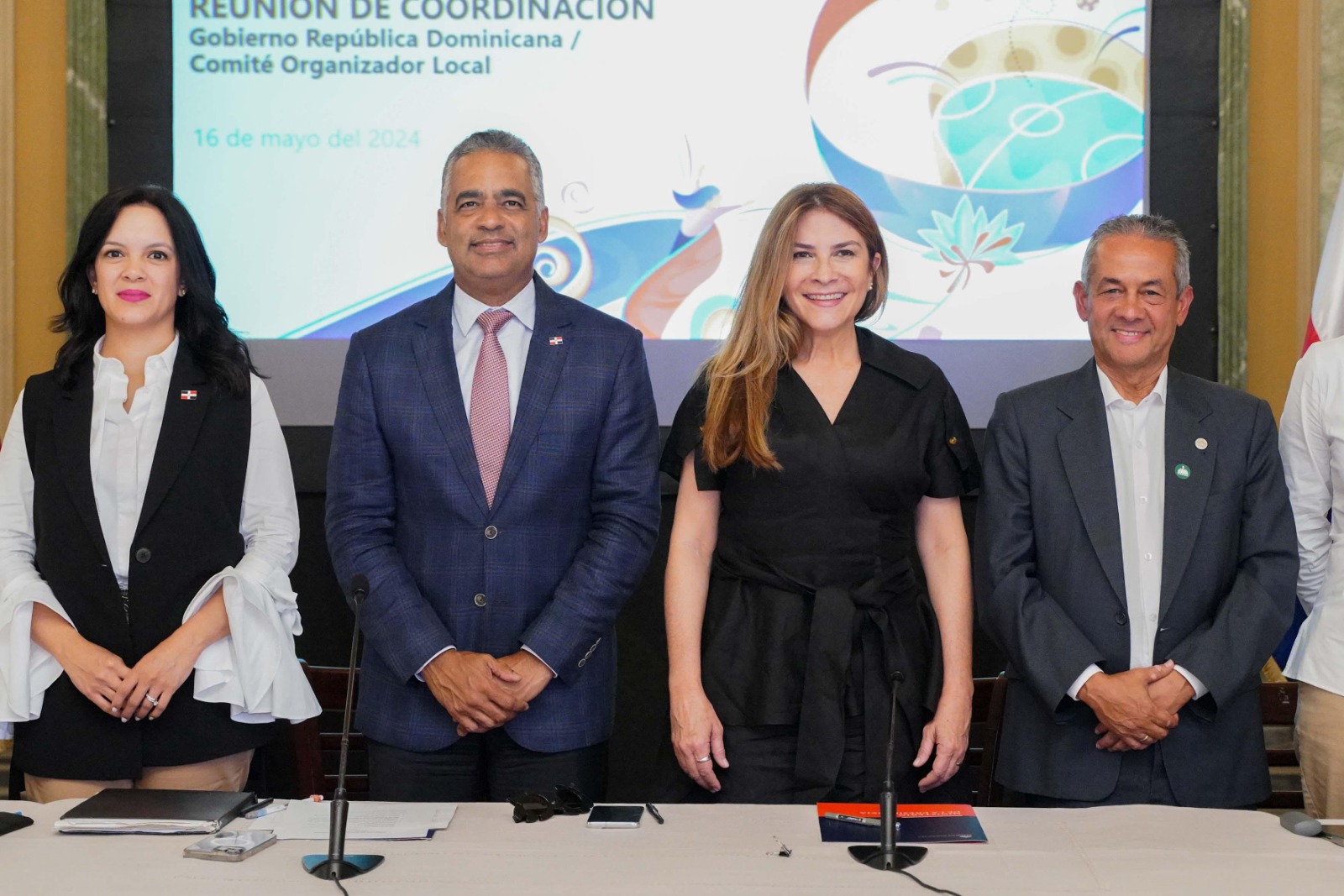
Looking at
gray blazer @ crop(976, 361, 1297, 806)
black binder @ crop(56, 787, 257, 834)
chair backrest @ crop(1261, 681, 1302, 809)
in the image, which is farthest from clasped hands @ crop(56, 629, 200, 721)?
chair backrest @ crop(1261, 681, 1302, 809)

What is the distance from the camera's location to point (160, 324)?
97.7 inches

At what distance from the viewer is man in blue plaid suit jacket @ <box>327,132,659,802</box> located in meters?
2.29

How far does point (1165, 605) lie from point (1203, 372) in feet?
5.75

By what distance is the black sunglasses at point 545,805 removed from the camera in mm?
1837

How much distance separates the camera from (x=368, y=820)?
5.96 feet

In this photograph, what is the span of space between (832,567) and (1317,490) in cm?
98

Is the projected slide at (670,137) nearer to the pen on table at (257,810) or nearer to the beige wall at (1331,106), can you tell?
the beige wall at (1331,106)

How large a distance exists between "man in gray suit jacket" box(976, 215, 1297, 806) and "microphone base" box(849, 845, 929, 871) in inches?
25.2

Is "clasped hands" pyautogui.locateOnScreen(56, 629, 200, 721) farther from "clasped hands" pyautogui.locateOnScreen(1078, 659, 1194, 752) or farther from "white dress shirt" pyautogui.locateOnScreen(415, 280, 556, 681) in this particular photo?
"clasped hands" pyautogui.locateOnScreen(1078, 659, 1194, 752)

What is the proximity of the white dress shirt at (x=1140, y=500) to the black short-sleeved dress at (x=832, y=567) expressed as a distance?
0.29m

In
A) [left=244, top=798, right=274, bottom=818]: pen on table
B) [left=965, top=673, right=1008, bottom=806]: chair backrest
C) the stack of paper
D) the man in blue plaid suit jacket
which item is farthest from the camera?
[left=965, top=673, right=1008, bottom=806]: chair backrest

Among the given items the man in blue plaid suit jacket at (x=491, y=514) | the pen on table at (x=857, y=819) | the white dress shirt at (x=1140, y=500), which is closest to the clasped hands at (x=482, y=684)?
the man in blue plaid suit jacket at (x=491, y=514)

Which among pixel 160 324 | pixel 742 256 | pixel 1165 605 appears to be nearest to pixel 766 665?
pixel 1165 605

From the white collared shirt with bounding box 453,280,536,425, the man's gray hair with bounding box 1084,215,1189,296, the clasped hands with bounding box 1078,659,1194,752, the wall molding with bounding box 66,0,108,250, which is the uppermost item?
the wall molding with bounding box 66,0,108,250
